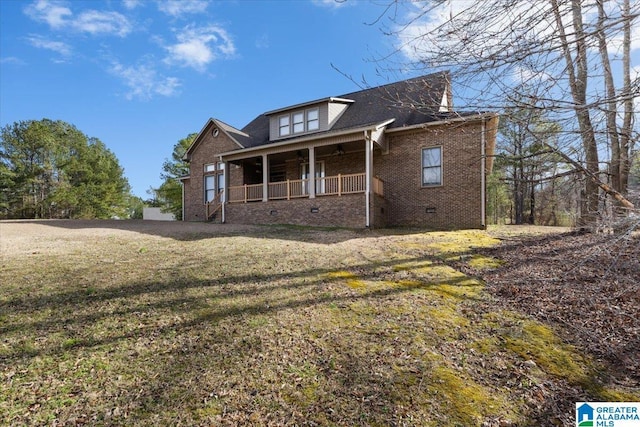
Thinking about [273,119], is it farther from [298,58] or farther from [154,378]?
[154,378]

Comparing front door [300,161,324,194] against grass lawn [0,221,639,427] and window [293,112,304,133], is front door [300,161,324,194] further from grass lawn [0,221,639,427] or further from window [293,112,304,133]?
grass lawn [0,221,639,427]

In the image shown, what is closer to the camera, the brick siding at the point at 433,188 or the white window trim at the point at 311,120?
the brick siding at the point at 433,188

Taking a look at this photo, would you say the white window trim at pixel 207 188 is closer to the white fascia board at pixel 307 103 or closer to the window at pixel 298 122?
the white fascia board at pixel 307 103

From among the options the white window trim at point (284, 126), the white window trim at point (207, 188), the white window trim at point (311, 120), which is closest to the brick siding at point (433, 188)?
the white window trim at point (311, 120)

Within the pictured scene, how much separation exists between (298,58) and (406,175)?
634 cm

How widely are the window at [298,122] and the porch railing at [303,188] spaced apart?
9.93 ft

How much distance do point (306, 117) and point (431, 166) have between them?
268 inches

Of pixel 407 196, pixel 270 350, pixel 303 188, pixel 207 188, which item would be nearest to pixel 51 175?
pixel 207 188

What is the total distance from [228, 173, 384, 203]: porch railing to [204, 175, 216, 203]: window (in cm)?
245

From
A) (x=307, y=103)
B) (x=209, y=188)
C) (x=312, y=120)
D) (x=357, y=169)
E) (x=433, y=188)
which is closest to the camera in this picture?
(x=433, y=188)

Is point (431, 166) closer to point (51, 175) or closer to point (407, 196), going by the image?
point (407, 196)

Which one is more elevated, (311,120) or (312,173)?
(311,120)

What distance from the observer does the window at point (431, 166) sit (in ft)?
42.5

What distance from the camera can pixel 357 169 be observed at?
14641mm
